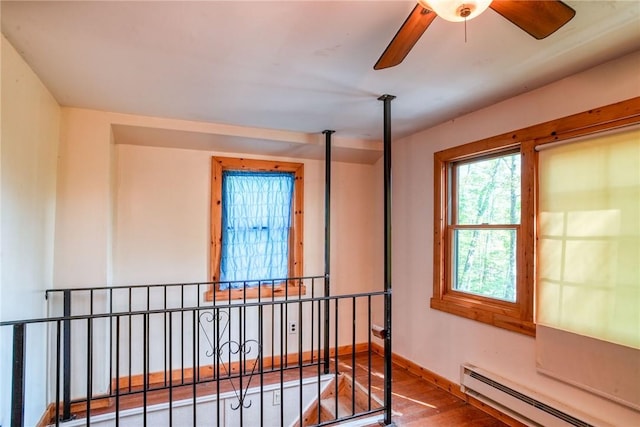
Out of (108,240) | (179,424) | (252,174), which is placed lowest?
(179,424)

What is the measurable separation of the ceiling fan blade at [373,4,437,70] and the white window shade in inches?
55.5

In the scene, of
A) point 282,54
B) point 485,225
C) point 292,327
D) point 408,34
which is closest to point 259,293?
point 292,327

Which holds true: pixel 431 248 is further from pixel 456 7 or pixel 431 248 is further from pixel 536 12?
pixel 456 7

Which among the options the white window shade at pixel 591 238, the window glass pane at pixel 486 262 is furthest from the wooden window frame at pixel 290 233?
the white window shade at pixel 591 238

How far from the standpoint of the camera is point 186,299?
342cm

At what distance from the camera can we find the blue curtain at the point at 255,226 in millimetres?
3600

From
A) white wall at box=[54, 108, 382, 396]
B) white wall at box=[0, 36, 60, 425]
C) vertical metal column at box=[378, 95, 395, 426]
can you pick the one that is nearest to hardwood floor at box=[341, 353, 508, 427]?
vertical metal column at box=[378, 95, 395, 426]

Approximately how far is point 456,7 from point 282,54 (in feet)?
3.26

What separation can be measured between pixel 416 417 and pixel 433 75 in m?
2.44

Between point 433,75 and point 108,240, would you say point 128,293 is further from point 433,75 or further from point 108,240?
point 433,75

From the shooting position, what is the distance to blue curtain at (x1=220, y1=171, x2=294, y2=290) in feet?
11.8

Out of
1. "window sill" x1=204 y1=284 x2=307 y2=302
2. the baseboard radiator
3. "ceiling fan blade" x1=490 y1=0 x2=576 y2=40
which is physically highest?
"ceiling fan blade" x1=490 y1=0 x2=576 y2=40

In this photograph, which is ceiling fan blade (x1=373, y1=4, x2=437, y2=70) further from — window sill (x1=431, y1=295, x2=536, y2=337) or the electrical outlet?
the electrical outlet

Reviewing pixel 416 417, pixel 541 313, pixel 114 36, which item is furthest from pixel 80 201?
pixel 541 313
